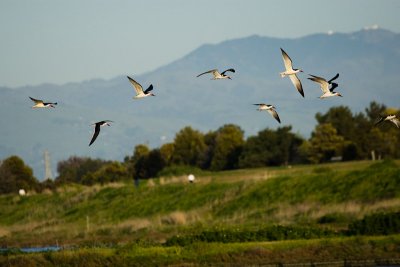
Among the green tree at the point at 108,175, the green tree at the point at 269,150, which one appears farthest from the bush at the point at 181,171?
the green tree at the point at 108,175

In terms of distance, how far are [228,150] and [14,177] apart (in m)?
24.5

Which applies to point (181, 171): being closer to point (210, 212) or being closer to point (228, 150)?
point (228, 150)

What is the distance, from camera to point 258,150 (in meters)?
105

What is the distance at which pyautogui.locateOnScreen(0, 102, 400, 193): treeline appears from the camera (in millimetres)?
97500

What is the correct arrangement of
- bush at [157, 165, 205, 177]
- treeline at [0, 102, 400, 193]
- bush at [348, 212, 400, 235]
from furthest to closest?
treeline at [0, 102, 400, 193], bush at [157, 165, 205, 177], bush at [348, 212, 400, 235]

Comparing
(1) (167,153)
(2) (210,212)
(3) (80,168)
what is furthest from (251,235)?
(3) (80,168)

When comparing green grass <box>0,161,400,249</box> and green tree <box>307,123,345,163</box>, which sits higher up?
green tree <box>307,123,345,163</box>

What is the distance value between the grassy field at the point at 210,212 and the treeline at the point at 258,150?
20.9 m

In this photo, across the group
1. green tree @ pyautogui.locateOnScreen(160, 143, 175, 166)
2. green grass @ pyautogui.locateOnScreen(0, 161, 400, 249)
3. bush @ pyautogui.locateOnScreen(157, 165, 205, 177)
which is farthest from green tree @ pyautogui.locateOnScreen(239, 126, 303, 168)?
green grass @ pyautogui.locateOnScreen(0, 161, 400, 249)

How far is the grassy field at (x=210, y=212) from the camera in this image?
41.0m

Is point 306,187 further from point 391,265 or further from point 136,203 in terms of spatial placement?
point 391,265

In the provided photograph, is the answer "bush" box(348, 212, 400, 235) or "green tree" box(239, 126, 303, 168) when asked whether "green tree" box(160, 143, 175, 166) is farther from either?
"bush" box(348, 212, 400, 235)

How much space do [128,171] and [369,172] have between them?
208ft

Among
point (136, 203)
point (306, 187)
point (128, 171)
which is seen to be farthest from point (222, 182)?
point (128, 171)
